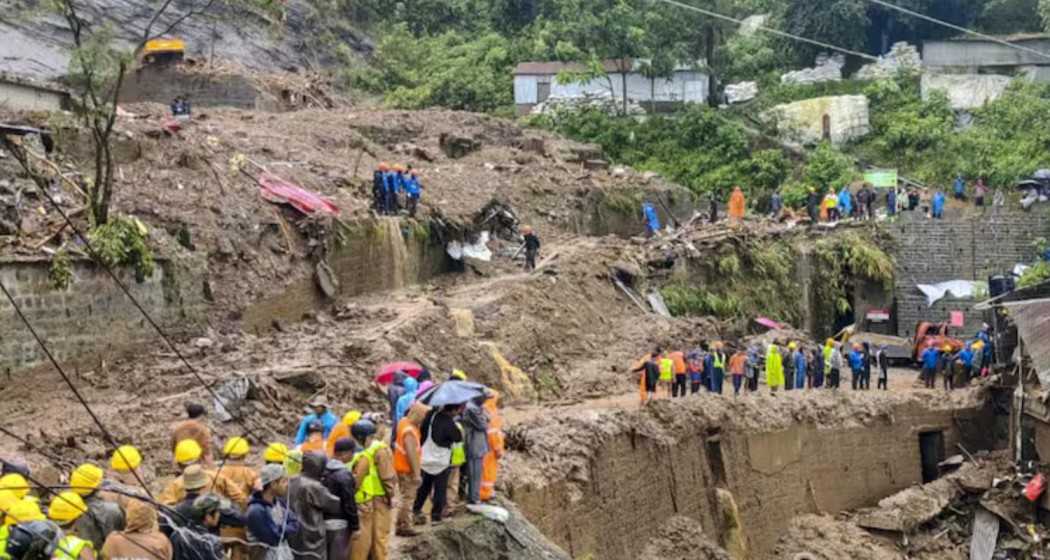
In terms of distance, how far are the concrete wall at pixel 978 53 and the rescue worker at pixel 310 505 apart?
41.6 metres

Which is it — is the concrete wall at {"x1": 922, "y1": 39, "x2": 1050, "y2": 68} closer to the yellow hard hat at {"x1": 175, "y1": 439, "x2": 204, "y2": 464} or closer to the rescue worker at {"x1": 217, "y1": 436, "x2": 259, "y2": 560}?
the rescue worker at {"x1": 217, "y1": 436, "x2": 259, "y2": 560}

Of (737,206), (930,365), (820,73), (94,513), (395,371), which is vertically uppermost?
(820,73)

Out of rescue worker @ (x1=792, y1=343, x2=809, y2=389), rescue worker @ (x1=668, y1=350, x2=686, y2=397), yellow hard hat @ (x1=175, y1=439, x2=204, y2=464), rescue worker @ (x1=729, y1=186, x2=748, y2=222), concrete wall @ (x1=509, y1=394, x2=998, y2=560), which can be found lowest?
concrete wall @ (x1=509, y1=394, x2=998, y2=560)

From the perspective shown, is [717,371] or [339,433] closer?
[339,433]

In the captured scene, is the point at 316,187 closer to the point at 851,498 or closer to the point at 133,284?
the point at 133,284

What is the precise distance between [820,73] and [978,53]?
5626 mm

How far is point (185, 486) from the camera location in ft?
29.6

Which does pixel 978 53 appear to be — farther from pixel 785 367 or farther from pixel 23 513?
pixel 23 513

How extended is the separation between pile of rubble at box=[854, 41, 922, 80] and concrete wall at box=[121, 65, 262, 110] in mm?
23763

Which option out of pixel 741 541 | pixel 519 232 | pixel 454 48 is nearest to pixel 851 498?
pixel 741 541

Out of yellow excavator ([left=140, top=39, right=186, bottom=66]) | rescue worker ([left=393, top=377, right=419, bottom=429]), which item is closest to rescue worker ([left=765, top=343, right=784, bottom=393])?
rescue worker ([left=393, top=377, right=419, bottom=429])

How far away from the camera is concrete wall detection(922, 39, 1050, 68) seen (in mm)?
46250

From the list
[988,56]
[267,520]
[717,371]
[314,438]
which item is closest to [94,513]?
[267,520]

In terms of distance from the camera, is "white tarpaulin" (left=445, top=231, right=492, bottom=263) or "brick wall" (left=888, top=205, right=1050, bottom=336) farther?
"brick wall" (left=888, top=205, right=1050, bottom=336)
